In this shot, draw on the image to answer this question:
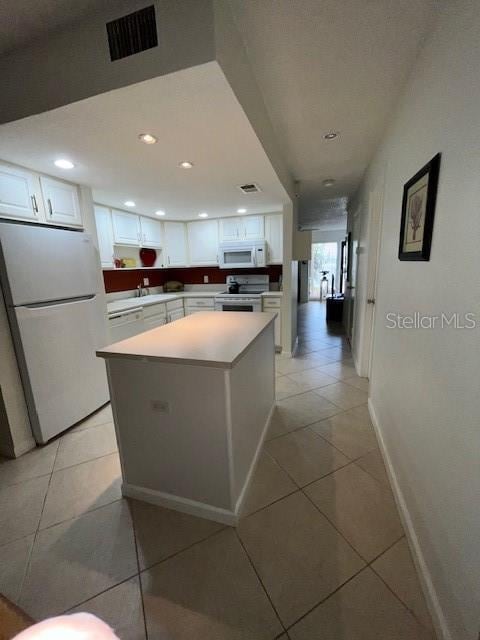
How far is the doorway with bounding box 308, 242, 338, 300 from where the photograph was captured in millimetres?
9250

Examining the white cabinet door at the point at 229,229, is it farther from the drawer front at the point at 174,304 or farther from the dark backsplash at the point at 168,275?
the drawer front at the point at 174,304

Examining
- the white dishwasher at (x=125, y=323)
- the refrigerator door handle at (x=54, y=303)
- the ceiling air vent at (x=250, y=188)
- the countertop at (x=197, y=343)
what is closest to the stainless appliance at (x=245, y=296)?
the white dishwasher at (x=125, y=323)

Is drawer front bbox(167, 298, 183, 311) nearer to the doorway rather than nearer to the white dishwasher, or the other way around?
the white dishwasher

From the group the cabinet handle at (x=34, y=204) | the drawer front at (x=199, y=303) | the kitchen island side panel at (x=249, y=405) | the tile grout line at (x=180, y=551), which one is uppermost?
the cabinet handle at (x=34, y=204)

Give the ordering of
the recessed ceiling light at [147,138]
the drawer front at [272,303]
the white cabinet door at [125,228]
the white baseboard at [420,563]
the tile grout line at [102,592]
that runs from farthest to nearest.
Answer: the drawer front at [272,303], the white cabinet door at [125,228], the recessed ceiling light at [147,138], the tile grout line at [102,592], the white baseboard at [420,563]

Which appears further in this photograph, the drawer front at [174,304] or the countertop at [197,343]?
the drawer front at [174,304]

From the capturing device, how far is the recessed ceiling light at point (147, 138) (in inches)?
65.0

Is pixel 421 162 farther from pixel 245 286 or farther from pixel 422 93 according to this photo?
pixel 245 286

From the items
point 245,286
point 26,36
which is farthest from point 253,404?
point 245,286

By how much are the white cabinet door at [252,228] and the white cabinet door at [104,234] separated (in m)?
1.97

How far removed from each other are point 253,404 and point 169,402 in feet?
2.06

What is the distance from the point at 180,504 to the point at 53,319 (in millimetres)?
1683

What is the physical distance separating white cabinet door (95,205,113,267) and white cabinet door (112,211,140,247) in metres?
0.09

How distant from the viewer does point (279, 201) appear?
3.50 meters
